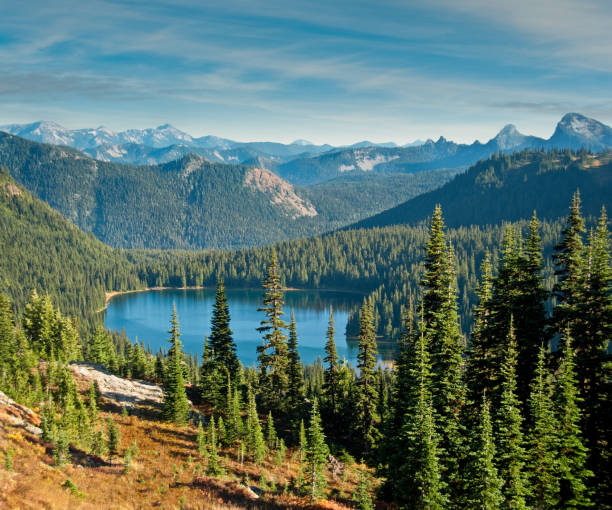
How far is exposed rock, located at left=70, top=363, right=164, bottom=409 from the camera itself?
177ft

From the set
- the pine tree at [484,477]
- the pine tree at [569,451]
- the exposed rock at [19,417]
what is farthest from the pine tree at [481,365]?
the exposed rock at [19,417]

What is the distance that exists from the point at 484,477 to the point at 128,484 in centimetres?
1882

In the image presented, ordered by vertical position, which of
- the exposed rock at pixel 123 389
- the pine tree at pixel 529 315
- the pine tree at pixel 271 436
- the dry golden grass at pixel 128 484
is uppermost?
the pine tree at pixel 529 315

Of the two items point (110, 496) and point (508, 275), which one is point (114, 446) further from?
point (508, 275)

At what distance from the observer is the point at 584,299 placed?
33.2 m

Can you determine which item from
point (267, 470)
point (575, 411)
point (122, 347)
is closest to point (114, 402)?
point (267, 470)

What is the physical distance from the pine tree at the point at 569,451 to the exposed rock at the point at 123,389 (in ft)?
140

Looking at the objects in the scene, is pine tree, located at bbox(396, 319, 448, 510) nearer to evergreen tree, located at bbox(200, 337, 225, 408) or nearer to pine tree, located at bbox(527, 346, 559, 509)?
pine tree, located at bbox(527, 346, 559, 509)

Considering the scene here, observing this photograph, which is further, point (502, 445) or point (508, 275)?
point (508, 275)

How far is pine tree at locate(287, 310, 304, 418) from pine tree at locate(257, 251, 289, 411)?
701mm

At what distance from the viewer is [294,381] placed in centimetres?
5734

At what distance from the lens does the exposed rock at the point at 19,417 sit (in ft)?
102

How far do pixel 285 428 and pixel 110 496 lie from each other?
113ft

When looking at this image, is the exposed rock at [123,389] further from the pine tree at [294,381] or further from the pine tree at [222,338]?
the pine tree at [294,381]
